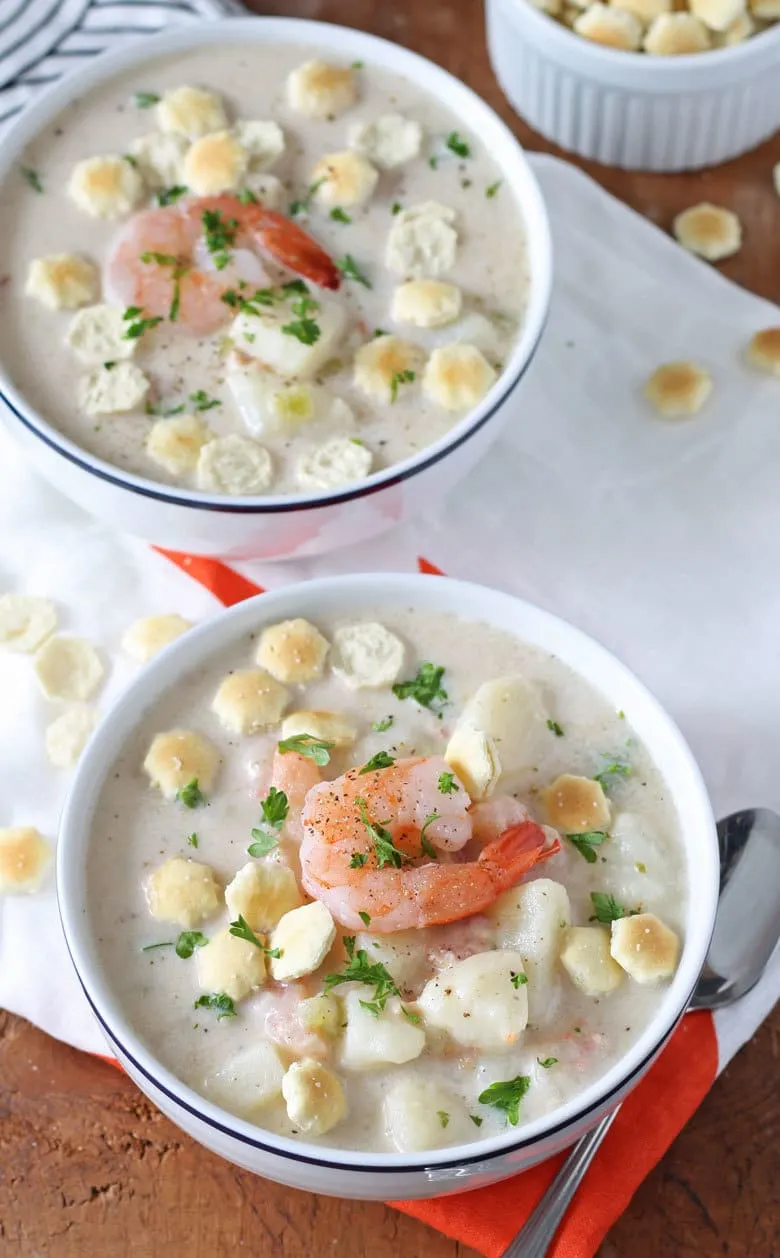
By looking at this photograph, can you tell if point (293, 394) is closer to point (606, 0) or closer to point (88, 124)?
point (88, 124)

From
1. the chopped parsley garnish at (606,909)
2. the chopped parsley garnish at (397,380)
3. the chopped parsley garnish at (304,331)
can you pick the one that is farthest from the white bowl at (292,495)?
the chopped parsley garnish at (606,909)

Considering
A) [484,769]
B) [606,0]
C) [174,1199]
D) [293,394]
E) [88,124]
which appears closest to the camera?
[484,769]

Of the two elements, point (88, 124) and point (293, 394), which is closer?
point (293, 394)

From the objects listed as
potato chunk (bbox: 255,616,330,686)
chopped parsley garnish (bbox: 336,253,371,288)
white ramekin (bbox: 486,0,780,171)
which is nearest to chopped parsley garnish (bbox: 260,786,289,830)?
potato chunk (bbox: 255,616,330,686)

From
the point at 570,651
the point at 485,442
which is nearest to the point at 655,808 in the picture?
the point at 570,651

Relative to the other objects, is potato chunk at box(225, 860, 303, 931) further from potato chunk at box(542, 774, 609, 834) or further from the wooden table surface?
the wooden table surface

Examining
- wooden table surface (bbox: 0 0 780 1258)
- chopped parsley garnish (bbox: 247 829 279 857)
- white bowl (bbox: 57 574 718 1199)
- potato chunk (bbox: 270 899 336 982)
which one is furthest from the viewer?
wooden table surface (bbox: 0 0 780 1258)
